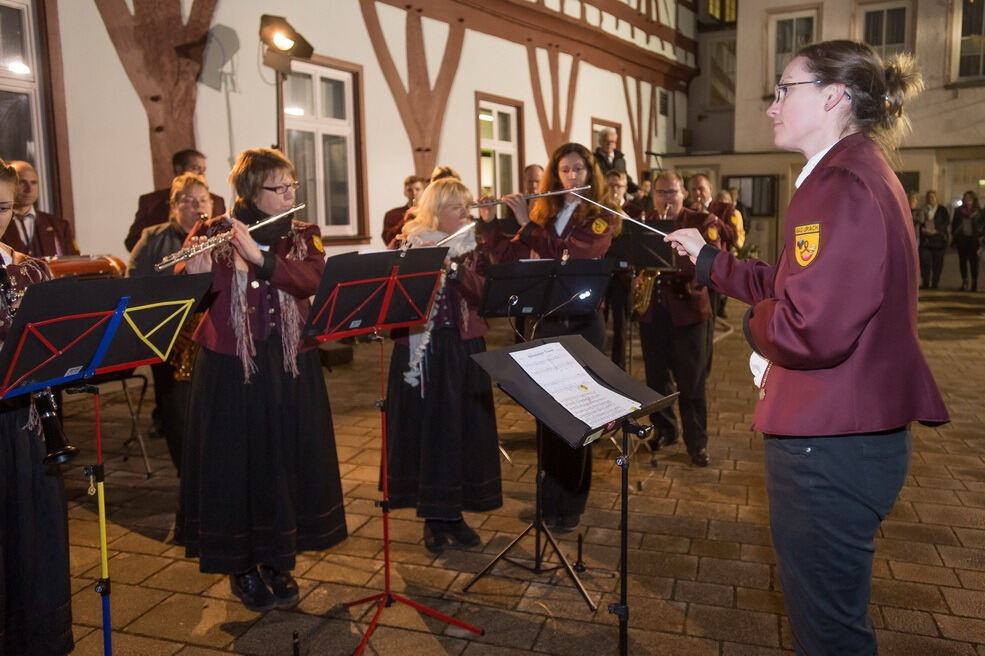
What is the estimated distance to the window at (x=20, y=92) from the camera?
21.9 ft

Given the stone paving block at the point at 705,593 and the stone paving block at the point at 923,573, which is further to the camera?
the stone paving block at the point at 923,573

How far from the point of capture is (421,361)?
12.7 ft

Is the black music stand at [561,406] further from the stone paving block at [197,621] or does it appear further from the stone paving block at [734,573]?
the stone paving block at [197,621]

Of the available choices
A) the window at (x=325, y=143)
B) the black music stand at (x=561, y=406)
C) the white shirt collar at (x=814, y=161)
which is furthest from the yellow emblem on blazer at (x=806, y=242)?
the window at (x=325, y=143)

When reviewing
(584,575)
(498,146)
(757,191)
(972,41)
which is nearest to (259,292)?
(584,575)

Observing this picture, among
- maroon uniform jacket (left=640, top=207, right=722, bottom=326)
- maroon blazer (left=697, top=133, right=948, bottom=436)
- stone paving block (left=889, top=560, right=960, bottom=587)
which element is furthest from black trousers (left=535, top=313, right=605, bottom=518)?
maroon blazer (left=697, top=133, right=948, bottom=436)

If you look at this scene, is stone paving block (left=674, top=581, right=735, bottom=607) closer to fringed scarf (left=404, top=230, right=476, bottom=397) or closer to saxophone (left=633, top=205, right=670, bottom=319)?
fringed scarf (left=404, top=230, right=476, bottom=397)

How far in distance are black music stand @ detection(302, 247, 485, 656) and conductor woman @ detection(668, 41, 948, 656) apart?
1.48m

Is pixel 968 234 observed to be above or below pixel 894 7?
below

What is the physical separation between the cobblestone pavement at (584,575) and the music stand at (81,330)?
89 cm

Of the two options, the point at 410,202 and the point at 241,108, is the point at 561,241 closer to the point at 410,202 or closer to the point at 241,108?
the point at 410,202

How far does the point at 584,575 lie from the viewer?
3.64 metres

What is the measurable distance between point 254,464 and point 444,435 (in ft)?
3.03

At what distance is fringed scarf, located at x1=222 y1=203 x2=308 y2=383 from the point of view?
3227mm
